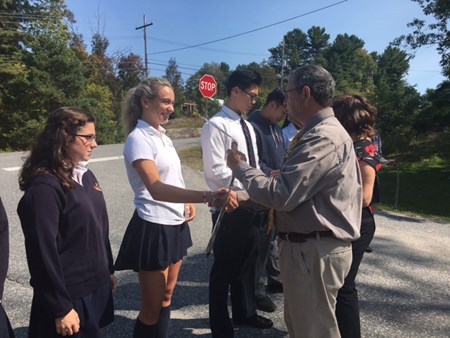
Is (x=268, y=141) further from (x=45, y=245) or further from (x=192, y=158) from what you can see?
(x=192, y=158)

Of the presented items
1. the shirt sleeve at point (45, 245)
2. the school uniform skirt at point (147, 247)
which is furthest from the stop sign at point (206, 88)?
the shirt sleeve at point (45, 245)

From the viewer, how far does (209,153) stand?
2717 mm

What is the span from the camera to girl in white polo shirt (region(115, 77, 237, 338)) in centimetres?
216

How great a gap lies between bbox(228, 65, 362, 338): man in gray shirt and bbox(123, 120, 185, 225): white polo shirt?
490 mm

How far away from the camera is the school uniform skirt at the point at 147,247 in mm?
2225

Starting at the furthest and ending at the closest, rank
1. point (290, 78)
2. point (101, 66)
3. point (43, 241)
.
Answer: point (101, 66), point (290, 78), point (43, 241)

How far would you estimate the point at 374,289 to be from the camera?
4.04m

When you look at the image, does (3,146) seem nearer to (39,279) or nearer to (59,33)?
(59,33)

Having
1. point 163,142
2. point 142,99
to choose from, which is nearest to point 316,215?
point 163,142

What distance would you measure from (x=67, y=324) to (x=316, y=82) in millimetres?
1684

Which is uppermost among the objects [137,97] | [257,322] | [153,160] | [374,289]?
[137,97]

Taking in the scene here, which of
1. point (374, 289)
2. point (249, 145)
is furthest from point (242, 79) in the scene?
point (374, 289)

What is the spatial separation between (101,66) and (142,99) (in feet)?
127

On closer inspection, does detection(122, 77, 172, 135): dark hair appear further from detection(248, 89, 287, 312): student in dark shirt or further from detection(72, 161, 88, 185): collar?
detection(248, 89, 287, 312): student in dark shirt
